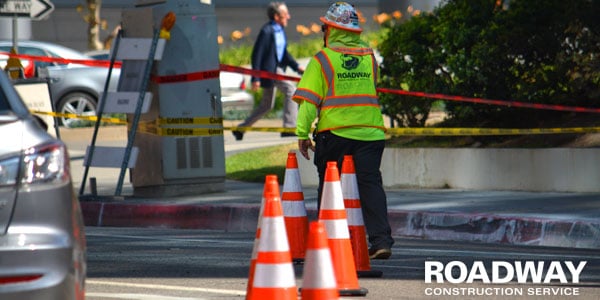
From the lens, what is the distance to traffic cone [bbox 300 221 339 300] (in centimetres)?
651

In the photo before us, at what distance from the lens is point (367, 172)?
9.66 m

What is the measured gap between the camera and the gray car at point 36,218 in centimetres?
596

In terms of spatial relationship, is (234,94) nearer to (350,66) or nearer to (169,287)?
(350,66)

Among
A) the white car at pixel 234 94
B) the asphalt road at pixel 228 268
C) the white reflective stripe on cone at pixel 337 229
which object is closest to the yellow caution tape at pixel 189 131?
the asphalt road at pixel 228 268

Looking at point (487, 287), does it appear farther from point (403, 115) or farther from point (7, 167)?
point (403, 115)

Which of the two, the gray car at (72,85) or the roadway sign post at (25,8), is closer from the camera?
the roadway sign post at (25,8)

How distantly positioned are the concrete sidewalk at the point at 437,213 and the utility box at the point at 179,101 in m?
0.26

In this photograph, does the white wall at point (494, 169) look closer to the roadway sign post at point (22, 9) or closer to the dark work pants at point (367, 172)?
the dark work pants at point (367, 172)

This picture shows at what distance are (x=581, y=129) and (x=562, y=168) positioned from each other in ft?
1.40

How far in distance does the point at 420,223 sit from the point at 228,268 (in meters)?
3.40

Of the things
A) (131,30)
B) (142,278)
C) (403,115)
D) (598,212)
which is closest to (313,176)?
(403,115)

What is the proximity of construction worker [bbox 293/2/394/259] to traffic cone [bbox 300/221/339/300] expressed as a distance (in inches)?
119

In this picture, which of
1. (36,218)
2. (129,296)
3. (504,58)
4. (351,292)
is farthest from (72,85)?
(36,218)

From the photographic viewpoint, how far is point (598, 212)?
487 inches
